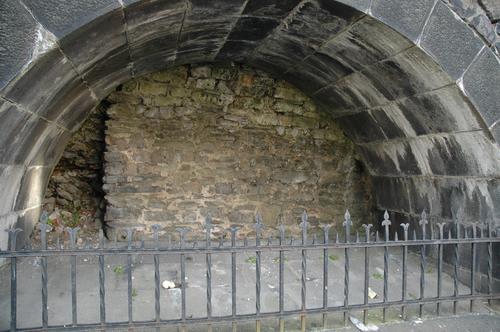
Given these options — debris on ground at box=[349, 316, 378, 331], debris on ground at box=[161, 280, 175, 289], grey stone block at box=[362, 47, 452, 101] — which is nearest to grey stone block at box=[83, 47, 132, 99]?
debris on ground at box=[161, 280, 175, 289]

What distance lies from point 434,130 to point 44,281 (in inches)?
147

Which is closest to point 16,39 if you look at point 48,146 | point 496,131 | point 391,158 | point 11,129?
point 11,129

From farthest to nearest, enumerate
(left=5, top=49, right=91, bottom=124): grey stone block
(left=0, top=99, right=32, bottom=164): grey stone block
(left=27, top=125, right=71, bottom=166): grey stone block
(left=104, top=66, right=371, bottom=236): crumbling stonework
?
(left=104, top=66, right=371, bottom=236): crumbling stonework < (left=27, top=125, right=71, bottom=166): grey stone block < (left=0, top=99, right=32, bottom=164): grey stone block < (left=5, top=49, right=91, bottom=124): grey stone block

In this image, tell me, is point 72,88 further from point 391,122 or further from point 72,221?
point 391,122

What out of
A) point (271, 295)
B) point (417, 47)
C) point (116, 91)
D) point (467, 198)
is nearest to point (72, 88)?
point (116, 91)

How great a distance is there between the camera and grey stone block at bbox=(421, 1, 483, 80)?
10.4ft

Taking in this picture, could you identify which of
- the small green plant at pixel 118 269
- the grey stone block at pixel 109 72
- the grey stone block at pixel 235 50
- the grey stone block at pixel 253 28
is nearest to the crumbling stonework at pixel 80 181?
the grey stone block at pixel 109 72

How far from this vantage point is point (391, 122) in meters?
4.50

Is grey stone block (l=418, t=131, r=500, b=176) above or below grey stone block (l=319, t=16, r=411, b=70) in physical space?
below

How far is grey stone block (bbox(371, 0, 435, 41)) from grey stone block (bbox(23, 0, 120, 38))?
6.84 ft

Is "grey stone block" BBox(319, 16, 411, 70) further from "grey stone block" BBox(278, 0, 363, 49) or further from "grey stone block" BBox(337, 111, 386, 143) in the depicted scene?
"grey stone block" BBox(337, 111, 386, 143)

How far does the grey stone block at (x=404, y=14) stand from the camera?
3.03 m

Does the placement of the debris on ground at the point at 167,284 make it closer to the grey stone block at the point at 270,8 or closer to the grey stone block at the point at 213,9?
the grey stone block at the point at 213,9

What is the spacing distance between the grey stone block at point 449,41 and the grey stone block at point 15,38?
294 cm
